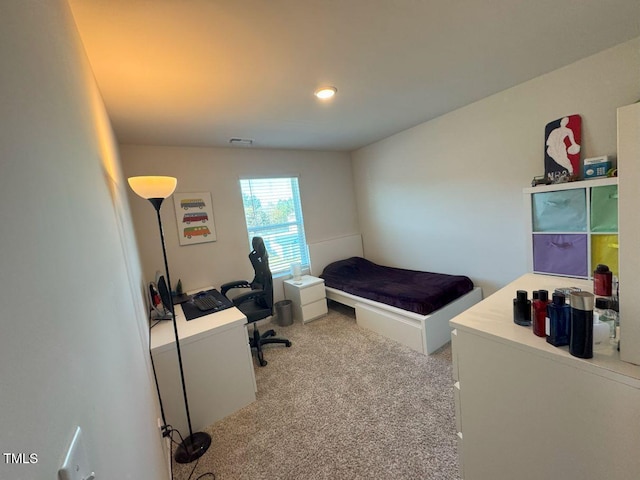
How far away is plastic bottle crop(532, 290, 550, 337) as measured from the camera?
1.02 meters

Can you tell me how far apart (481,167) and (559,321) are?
239 centimetres

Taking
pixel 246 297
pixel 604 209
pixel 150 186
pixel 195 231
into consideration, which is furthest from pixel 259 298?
pixel 604 209

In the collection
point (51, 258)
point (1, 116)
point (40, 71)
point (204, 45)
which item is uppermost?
point (204, 45)

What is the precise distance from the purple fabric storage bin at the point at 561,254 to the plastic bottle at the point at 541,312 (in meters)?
1.65

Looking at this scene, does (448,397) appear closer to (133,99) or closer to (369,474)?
(369,474)

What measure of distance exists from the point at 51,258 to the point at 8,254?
0.17 meters

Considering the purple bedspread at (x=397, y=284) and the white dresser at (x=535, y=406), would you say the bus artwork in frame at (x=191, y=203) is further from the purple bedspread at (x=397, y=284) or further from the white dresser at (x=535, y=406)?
the white dresser at (x=535, y=406)

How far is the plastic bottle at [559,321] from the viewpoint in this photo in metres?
0.95

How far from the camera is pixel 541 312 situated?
3.37 ft

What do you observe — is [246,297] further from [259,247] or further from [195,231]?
[195,231]

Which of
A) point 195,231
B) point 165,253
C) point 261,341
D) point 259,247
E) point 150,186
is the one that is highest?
point 150,186

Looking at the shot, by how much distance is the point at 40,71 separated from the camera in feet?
2.13

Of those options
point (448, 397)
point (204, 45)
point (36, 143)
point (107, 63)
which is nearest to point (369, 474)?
point (448, 397)

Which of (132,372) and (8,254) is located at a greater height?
(8,254)
